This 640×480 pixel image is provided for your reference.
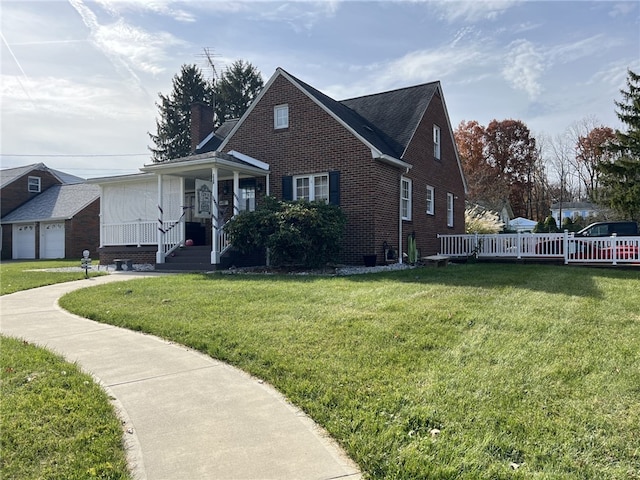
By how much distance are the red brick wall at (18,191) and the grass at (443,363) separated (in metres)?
28.3

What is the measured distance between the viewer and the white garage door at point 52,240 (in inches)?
1093

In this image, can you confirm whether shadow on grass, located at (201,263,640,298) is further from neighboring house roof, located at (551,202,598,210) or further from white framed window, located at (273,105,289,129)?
neighboring house roof, located at (551,202,598,210)

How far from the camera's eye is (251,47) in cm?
921

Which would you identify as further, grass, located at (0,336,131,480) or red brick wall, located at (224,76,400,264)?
red brick wall, located at (224,76,400,264)

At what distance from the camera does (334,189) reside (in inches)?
551

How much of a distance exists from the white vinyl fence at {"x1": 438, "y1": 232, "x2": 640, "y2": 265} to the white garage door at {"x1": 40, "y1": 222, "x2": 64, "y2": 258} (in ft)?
75.7

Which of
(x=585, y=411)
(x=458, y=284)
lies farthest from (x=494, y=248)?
(x=585, y=411)

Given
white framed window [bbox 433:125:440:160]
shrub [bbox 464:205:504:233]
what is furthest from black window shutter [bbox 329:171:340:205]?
shrub [bbox 464:205:504:233]

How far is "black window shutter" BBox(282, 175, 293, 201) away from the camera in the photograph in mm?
14820

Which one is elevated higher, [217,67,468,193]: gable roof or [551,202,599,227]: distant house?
[217,67,468,193]: gable roof

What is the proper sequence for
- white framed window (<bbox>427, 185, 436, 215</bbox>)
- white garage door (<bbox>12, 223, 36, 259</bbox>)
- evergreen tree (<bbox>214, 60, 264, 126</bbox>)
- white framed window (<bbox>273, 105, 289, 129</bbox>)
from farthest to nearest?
evergreen tree (<bbox>214, 60, 264, 126</bbox>), white garage door (<bbox>12, 223, 36, 259</bbox>), white framed window (<bbox>427, 185, 436, 215</bbox>), white framed window (<bbox>273, 105, 289, 129</bbox>)

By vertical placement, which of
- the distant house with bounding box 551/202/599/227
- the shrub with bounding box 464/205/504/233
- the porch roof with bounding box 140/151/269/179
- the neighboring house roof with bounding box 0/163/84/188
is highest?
the neighboring house roof with bounding box 0/163/84/188

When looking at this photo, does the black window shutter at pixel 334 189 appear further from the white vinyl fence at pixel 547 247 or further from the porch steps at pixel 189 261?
the white vinyl fence at pixel 547 247

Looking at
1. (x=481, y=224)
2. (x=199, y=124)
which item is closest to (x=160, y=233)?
(x=199, y=124)
